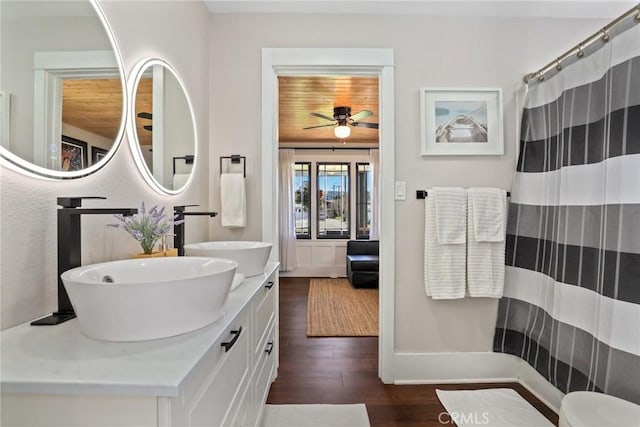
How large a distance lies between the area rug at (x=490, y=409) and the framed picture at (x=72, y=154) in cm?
213

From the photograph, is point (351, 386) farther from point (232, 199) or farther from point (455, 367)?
point (232, 199)

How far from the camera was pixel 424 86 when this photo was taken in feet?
7.13

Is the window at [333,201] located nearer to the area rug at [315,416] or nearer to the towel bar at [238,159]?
the towel bar at [238,159]

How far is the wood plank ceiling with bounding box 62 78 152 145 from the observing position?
99cm

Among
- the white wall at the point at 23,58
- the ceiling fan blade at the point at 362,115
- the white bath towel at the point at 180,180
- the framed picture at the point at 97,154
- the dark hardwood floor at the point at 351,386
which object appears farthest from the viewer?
the ceiling fan blade at the point at 362,115

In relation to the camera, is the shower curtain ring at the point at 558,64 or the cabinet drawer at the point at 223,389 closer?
the cabinet drawer at the point at 223,389

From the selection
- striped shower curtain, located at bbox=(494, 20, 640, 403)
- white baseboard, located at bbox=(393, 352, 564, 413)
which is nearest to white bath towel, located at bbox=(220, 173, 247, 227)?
white baseboard, located at bbox=(393, 352, 564, 413)

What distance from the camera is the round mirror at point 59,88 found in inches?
31.8

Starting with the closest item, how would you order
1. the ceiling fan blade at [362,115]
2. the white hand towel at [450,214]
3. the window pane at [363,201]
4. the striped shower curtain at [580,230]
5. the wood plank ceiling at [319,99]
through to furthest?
the striped shower curtain at [580,230]
the white hand towel at [450,214]
the wood plank ceiling at [319,99]
the ceiling fan blade at [362,115]
the window pane at [363,201]

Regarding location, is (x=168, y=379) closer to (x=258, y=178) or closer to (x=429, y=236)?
(x=258, y=178)

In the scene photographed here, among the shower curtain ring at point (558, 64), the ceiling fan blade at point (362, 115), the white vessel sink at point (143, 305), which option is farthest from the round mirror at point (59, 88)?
the ceiling fan blade at point (362, 115)

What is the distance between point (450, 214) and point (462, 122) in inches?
26.0

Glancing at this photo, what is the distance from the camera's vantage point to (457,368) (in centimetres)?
217

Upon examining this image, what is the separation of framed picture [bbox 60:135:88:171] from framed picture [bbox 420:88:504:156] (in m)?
1.89
